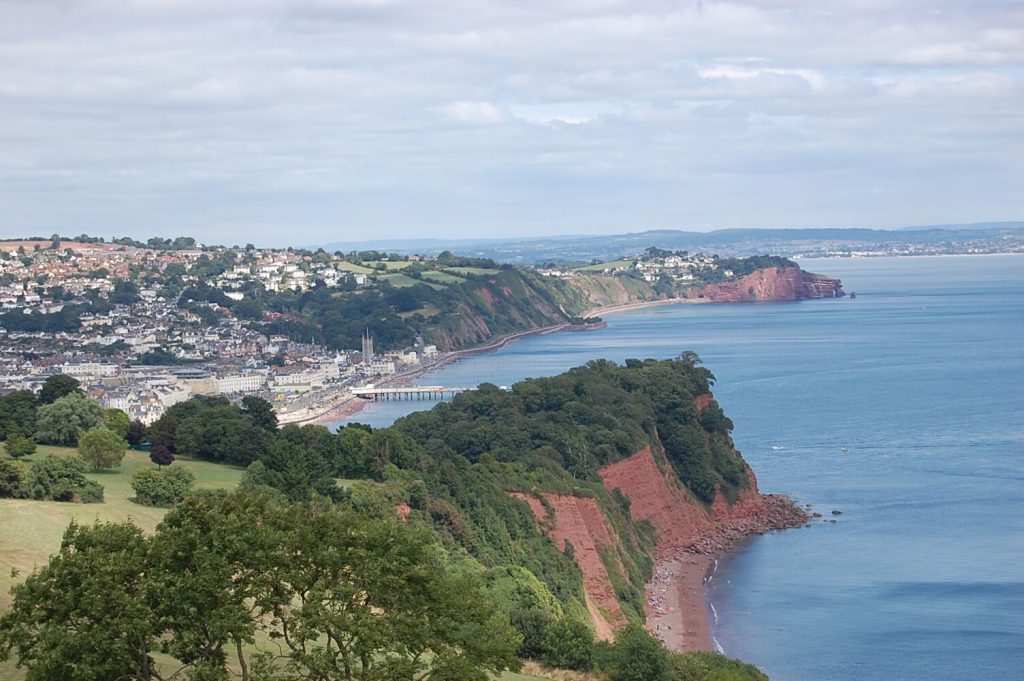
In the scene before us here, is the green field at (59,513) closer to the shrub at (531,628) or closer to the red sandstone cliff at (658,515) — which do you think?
the shrub at (531,628)

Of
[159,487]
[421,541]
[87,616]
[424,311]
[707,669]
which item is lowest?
[707,669]

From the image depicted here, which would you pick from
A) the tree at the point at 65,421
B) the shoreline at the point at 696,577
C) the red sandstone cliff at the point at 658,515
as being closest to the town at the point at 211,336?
the red sandstone cliff at the point at 658,515

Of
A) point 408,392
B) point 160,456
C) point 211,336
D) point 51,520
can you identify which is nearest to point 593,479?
point 160,456

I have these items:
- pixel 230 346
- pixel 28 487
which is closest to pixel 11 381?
pixel 230 346

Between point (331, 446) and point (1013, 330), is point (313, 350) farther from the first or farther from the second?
point (331, 446)

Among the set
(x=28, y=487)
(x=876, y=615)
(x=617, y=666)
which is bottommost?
(x=876, y=615)

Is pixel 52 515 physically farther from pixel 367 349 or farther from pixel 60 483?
pixel 367 349
